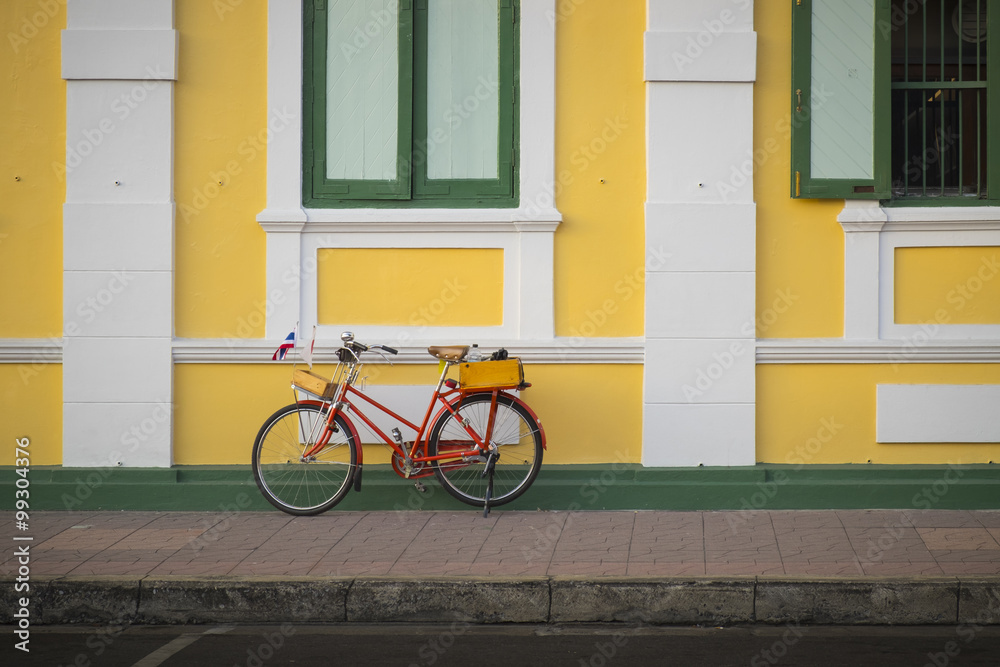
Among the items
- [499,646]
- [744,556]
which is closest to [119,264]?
Answer: [499,646]

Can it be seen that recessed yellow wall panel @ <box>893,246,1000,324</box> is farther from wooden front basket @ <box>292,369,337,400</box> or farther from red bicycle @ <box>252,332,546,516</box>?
wooden front basket @ <box>292,369,337,400</box>

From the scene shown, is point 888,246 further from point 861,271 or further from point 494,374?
point 494,374

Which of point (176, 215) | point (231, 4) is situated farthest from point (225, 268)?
point (231, 4)

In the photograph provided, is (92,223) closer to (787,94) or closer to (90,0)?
(90,0)

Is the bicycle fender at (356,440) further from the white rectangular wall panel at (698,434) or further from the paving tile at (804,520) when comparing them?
the paving tile at (804,520)

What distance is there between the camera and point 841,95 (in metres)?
7.82

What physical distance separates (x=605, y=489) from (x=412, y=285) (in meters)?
2.06

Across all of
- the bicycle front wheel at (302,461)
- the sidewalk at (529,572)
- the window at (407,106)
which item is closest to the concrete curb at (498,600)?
the sidewalk at (529,572)

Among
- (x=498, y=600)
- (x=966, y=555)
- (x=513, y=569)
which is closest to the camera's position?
(x=498, y=600)

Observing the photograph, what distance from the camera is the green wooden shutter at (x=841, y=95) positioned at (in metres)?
7.76

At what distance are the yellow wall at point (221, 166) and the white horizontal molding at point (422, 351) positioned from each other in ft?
0.41

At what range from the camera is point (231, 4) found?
787 centimetres

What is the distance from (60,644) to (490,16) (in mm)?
5152

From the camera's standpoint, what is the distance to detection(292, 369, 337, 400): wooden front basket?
740 cm
